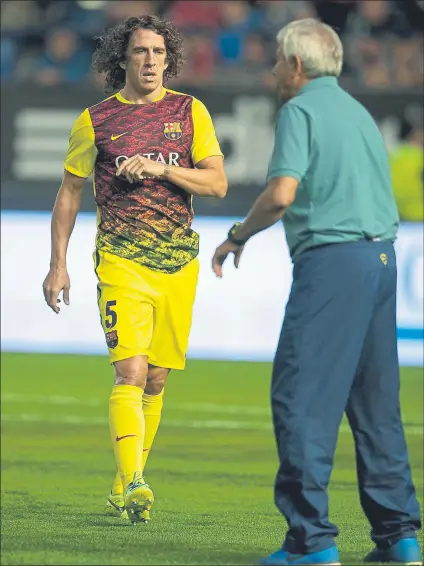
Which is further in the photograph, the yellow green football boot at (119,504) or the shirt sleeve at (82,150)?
the yellow green football boot at (119,504)

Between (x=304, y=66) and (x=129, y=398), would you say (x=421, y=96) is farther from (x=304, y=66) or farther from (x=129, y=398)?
(x=304, y=66)

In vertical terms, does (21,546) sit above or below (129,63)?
below

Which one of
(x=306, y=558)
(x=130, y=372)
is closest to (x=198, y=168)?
(x=130, y=372)

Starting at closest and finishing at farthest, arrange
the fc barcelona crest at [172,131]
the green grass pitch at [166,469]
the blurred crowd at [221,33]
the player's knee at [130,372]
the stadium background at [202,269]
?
the green grass pitch at [166,469] → the player's knee at [130,372] → the fc barcelona crest at [172,131] → the stadium background at [202,269] → the blurred crowd at [221,33]

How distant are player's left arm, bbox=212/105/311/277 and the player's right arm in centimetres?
203

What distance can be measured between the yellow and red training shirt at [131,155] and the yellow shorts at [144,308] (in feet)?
0.21

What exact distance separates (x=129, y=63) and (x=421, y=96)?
12440 mm

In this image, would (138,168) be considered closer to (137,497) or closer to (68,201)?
(68,201)

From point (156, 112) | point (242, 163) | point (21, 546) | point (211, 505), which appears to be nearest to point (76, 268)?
point (242, 163)

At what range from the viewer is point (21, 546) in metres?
5.66

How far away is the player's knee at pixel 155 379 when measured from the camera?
738 cm

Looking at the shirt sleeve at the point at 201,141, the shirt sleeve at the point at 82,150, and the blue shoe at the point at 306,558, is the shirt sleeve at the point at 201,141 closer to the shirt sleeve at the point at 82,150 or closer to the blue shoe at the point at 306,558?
the shirt sleeve at the point at 82,150

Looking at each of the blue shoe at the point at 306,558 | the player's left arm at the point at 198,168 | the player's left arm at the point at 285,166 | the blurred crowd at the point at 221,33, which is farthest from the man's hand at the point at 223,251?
the blurred crowd at the point at 221,33

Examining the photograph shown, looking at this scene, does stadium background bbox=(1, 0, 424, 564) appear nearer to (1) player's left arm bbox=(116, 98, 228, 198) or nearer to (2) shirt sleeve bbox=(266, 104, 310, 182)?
(1) player's left arm bbox=(116, 98, 228, 198)
